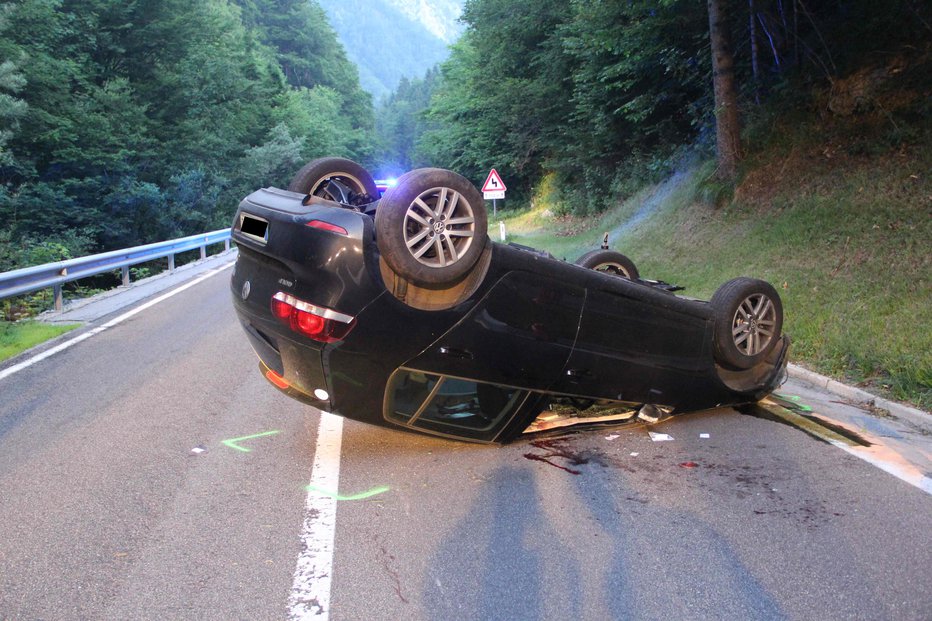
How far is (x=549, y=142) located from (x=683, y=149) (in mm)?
13139

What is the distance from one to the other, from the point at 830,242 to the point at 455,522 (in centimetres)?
918

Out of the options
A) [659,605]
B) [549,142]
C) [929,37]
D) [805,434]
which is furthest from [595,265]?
[549,142]

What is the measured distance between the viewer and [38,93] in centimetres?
2398

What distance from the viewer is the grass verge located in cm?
913

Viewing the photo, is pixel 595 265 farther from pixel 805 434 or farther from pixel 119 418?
pixel 119 418

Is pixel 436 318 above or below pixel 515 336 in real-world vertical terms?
above

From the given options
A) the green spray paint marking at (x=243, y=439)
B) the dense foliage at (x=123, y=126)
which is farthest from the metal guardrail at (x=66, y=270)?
the green spray paint marking at (x=243, y=439)

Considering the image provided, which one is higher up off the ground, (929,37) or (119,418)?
(929,37)

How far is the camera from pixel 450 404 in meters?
5.05

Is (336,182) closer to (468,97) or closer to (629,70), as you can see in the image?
(629,70)

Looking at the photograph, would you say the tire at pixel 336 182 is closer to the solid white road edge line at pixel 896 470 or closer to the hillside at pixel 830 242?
the solid white road edge line at pixel 896 470

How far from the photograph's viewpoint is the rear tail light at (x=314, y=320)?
4527mm

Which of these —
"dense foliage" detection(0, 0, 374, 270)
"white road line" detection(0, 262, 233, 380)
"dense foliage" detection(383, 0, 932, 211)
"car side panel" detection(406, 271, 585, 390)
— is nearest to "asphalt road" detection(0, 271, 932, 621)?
"car side panel" detection(406, 271, 585, 390)

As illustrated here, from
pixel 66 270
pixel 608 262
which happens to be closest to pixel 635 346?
pixel 608 262
